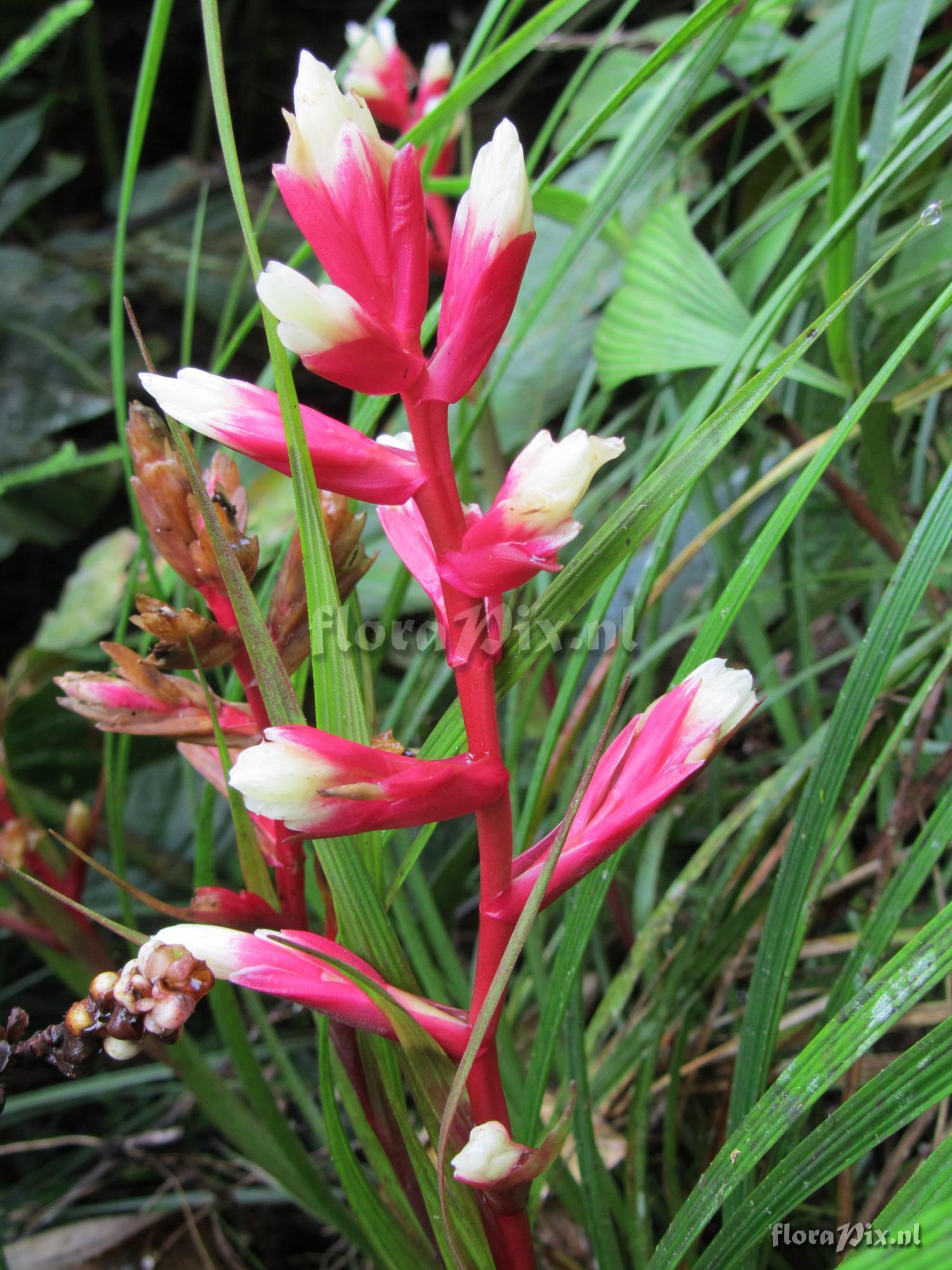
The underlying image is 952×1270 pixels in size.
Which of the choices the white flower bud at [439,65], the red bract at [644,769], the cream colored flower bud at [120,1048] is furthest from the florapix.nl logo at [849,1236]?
the white flower bud at [439,65]

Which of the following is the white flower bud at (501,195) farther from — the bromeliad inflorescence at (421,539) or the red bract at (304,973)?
the red bract at (304,973)

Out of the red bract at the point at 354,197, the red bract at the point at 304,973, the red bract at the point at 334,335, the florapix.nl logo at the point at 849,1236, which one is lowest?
the florapix.nl logo at the point at 849,1236

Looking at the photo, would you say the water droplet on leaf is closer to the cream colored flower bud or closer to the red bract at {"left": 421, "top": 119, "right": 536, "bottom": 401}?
the red bract at {"left": 421, "top": 119, "right": 536, "bottom": 401}

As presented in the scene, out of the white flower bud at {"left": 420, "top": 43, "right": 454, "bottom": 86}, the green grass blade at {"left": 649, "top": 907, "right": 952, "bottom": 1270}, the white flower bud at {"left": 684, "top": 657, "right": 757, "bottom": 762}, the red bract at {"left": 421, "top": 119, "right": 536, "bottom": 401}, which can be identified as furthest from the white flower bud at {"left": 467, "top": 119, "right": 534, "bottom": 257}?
the white flower bud at {"left": 420, "top": 43, "right": 454, "bottom": 86}

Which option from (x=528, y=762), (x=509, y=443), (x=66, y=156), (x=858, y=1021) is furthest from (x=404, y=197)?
(x=66, y=156)

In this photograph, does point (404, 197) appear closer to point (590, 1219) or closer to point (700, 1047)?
point (590, 1219)

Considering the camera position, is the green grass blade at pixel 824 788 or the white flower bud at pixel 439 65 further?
the white flower bud at pixel 439 65
